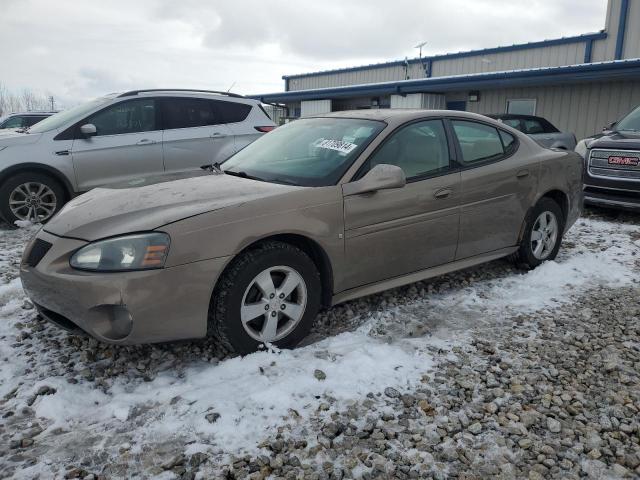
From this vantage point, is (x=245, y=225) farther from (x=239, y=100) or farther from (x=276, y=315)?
(x=239, y=100)

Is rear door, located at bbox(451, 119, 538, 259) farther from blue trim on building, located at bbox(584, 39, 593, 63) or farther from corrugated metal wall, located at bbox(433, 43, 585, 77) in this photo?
corrugated metal wall, located at bbox(433, 43, 585, 77)

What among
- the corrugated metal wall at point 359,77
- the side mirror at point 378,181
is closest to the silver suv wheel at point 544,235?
the side mirror at point 378,181

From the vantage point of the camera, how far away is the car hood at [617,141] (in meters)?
7.39

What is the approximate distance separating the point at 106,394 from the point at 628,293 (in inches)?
165

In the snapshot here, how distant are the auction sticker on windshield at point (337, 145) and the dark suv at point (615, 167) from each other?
5.42 meters

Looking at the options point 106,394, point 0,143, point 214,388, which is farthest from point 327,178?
point 0,143

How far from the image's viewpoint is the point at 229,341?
10.3 ft

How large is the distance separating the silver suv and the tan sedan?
8.96ft

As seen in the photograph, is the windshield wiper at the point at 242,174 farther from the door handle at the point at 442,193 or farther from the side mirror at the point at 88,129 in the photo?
the side mirror at the point at 88,129

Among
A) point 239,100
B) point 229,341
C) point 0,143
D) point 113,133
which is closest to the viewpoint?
point 229,341

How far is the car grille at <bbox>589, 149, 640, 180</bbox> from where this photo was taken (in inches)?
289

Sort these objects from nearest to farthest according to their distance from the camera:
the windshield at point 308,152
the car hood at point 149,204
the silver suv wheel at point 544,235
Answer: the car hood at point 149,204 → the windshield at point 308,152 → the silver suv wheel at point 544,235

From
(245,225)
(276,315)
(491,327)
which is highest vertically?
(245,225)

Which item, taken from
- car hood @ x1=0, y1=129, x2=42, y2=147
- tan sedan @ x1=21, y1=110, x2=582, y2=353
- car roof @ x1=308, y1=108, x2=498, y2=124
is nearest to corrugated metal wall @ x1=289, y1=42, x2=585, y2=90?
tan sedan @ x1=21, y1=110, x2=582, y2=353
